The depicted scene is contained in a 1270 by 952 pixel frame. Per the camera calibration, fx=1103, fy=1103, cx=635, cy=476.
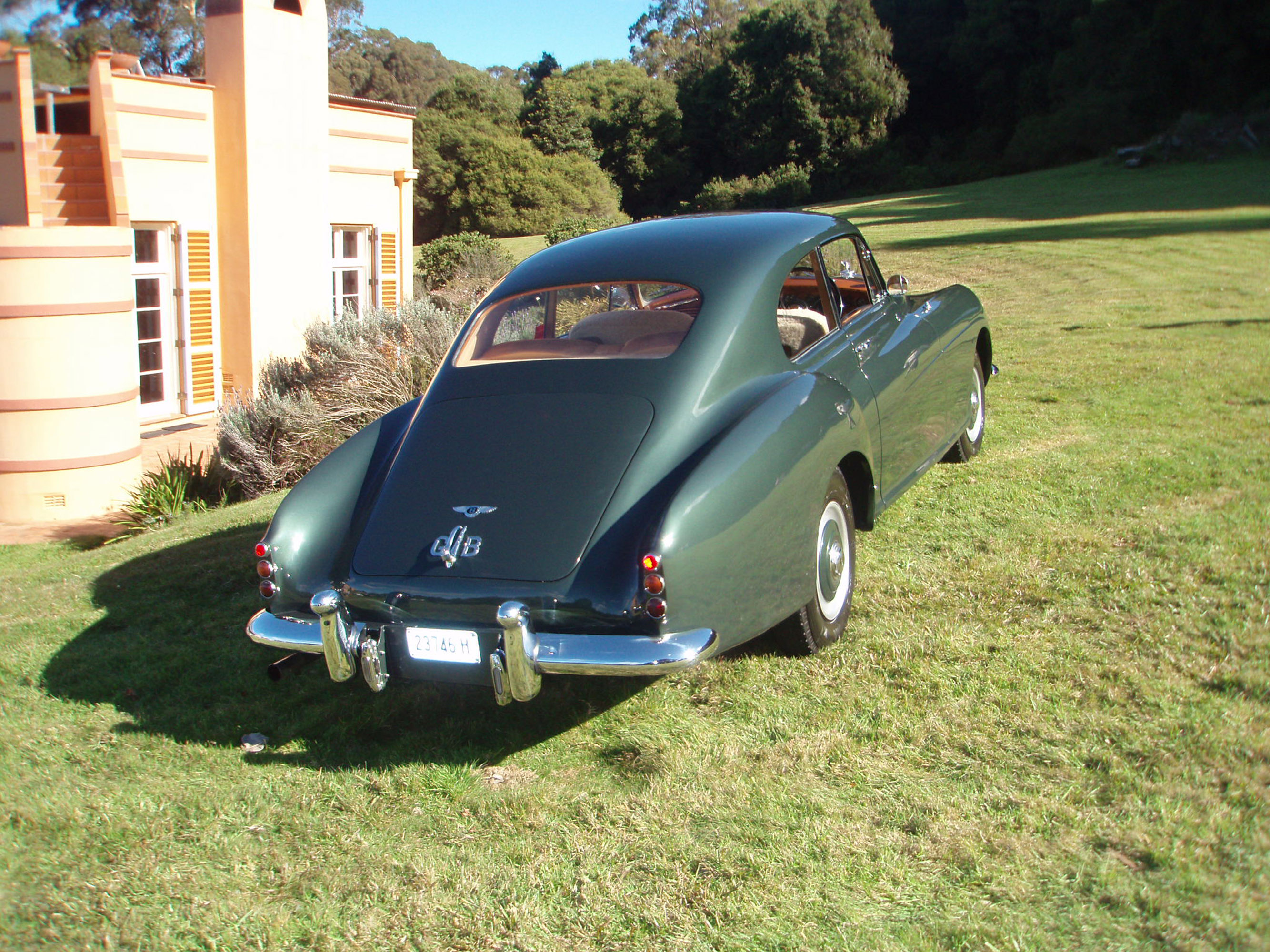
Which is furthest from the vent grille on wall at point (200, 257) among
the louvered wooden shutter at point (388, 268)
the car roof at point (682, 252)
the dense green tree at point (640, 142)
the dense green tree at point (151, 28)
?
the dense green tree at point (640, 142)

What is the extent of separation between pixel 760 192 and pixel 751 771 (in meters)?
38.7

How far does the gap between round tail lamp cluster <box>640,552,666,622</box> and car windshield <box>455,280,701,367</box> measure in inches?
44.5

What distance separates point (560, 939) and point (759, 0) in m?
77.8

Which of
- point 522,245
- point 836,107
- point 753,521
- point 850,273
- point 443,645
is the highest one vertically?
point 836,107

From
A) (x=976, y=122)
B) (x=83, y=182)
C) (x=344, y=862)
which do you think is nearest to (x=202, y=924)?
(x=344, y=862)

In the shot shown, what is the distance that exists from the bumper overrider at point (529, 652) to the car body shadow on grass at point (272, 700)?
35cm

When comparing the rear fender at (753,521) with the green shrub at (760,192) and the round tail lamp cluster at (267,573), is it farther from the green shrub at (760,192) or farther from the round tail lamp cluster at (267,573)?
the green shrub at (760,192)

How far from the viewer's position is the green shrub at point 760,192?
39.2 m

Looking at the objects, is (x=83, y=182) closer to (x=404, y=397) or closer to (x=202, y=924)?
(x=404, y=397)

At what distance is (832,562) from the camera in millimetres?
4281

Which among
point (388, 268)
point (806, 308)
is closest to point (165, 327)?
point (388, 268)

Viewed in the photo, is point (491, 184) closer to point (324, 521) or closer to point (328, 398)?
point (328, 398)

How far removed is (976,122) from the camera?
46.3m

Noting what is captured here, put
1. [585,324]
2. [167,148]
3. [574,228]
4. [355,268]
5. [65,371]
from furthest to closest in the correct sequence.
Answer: [574,228] < [355,268] < [167,148] < [65,371] < [585,324]
